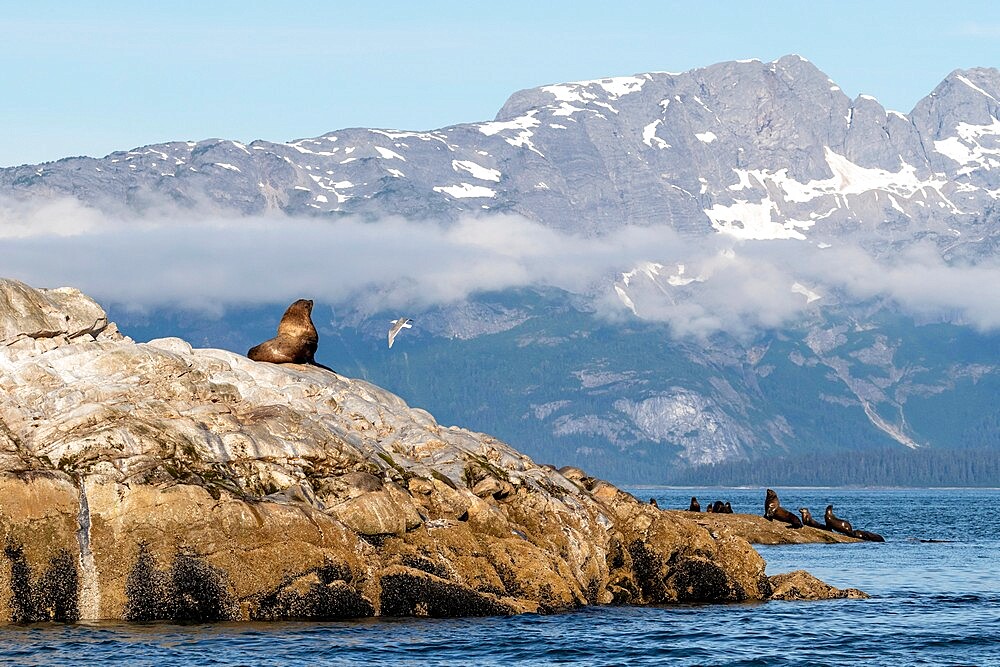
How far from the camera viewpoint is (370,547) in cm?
4622

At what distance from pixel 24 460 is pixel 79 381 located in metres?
5.71

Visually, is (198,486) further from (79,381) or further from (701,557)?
(701,557)

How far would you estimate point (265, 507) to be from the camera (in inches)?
1777

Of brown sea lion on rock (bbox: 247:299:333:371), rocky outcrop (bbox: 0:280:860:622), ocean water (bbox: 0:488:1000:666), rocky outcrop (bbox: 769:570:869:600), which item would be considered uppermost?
brown sea lion on rock (bbox: 247:299:333:371)

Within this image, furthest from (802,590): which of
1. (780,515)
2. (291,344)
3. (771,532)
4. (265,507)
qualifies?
(780,515)

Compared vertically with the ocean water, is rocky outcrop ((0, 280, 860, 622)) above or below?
above

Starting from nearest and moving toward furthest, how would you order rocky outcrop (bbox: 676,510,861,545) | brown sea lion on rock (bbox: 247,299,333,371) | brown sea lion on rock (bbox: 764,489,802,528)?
1. brown sea lion on rock (bbox: 247,299,333,371)
2. rocky outcrop (bbox: 676,510,861,545)
3. brown sea lion on rock (bbox: 764,489,802,528)

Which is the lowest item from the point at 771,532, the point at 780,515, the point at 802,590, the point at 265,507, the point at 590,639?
the point at 590,639

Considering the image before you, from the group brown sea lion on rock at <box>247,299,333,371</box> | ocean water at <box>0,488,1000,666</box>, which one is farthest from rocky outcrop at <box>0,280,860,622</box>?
brown sea lion on rock at <box>247,299,333,371</box>

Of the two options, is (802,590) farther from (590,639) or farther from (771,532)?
(771,532)

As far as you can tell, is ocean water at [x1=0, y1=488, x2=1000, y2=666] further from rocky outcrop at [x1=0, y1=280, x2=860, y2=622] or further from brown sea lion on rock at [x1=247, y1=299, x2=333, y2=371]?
brown sea lion on rock at [x1=247, y1=299, x2=333, y2=371]

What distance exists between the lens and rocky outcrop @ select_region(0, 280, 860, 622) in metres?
43.4

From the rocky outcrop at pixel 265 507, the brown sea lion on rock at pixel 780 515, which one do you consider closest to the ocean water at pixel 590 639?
the rocky outcrop at pixel 265 507

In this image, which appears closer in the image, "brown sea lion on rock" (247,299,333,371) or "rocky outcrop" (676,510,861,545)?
"brown sea lion on rock" (247,299,333,371)
